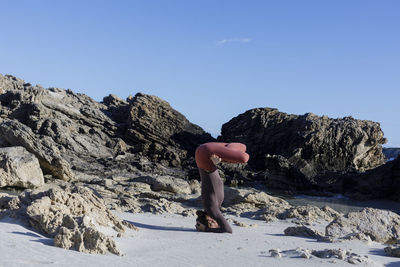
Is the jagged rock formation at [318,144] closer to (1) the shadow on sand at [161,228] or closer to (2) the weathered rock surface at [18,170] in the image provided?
(2) the weathered rock surface at [18,170]

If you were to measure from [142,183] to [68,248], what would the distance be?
41.9 feet

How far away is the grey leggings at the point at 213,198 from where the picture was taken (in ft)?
29.1

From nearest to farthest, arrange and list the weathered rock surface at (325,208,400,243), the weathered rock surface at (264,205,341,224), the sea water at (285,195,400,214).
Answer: the weathered rock surface at (325,208,400,243), the weathered rock surface at (264,205,341,224), the sea water at (285,195,400,214)

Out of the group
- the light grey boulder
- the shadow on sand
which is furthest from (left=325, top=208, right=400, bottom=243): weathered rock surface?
the light grey boulder

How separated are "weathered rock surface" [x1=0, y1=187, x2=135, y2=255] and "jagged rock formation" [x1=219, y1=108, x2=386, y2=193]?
873 inches

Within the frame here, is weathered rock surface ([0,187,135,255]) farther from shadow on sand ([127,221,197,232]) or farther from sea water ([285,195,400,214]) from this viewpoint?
sea water ([285,195,400,214])

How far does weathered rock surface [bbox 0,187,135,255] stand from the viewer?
6.12 m

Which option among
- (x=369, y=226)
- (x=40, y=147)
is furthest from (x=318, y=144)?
(x=369, y=226)

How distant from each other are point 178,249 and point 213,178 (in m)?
2.36

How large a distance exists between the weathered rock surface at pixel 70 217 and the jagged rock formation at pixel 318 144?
22176mm

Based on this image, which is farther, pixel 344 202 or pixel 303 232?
pixel 344 202

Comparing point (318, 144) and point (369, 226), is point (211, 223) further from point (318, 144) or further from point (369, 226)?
point (318, 144)

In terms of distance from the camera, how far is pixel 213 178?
906 centimetres

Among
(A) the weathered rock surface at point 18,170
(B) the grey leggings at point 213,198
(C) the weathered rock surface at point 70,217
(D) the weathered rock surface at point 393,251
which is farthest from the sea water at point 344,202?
(C) the weathered rock surface at point 70,217
